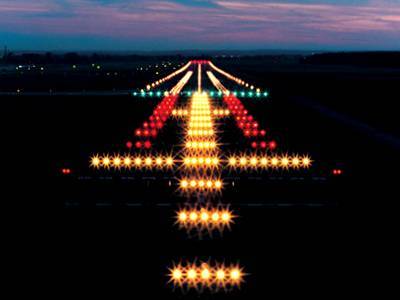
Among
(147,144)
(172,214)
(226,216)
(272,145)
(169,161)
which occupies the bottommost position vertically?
(147,144)

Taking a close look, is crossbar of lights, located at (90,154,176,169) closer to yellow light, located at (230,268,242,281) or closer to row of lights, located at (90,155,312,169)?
row of lights, located at (90,155,312,169)

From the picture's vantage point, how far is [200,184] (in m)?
29.1

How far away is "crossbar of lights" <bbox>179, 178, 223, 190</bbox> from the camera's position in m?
28.6

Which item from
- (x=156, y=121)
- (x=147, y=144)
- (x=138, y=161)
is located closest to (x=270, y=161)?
(x=138, y=161)

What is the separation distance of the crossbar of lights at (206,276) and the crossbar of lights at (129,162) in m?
16.0

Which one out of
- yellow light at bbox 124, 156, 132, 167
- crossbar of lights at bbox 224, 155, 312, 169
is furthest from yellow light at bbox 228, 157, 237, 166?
yellow light at bbox 124, 156, 132, 167

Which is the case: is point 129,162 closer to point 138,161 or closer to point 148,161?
point 138,161

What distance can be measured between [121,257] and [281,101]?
2186 inches

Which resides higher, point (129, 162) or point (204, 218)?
point (204, 218)

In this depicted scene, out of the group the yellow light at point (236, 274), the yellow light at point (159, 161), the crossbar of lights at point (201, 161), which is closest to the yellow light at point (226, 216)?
the yellow light at point (236, 274)

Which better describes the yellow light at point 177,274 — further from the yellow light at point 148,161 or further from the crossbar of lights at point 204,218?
the yellow light at point 148,161

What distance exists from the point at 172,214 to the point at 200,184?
17.4 ft

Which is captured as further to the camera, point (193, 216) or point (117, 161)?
point (117, 161)

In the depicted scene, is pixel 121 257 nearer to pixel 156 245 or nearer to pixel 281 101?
pixel 156 245
